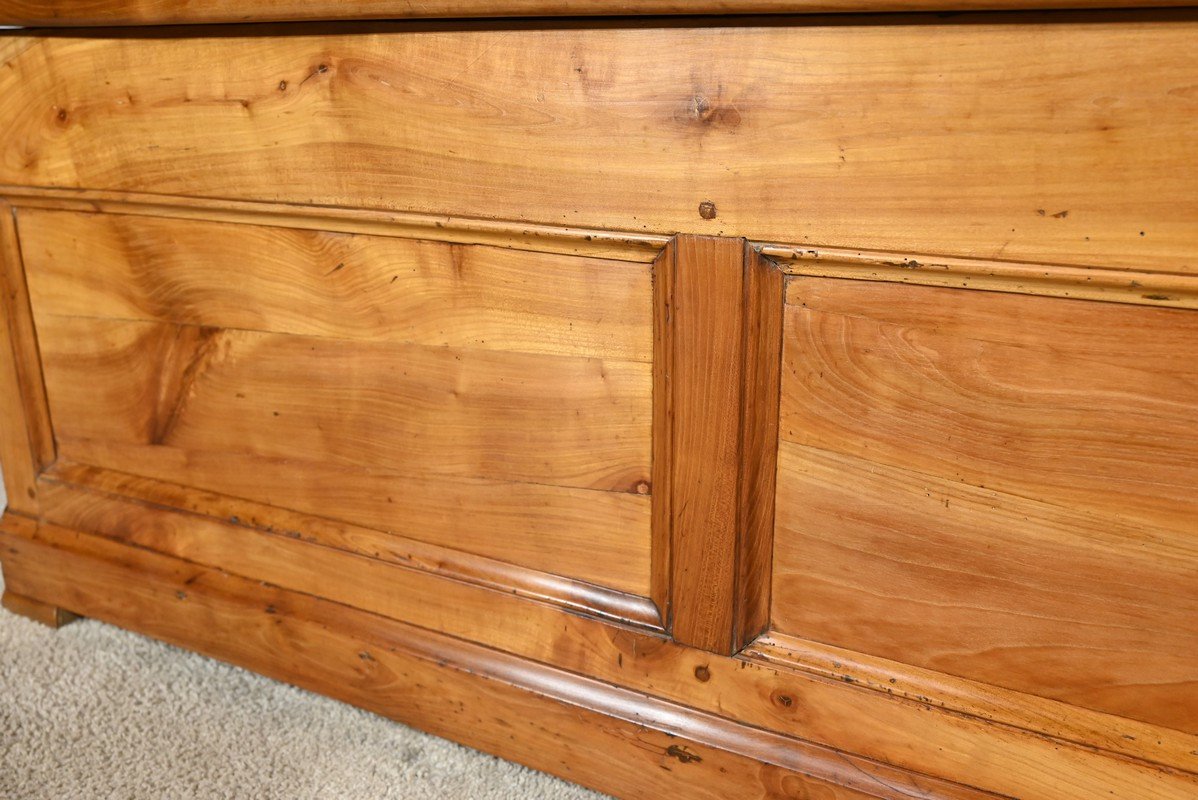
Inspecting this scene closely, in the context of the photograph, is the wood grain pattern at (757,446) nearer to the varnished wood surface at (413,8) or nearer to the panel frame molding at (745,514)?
the panel frame molding at (745,514)

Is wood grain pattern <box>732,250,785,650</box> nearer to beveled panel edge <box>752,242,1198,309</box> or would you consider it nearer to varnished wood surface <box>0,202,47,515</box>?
beveled panel edge <box>752,242,1198,309</box>

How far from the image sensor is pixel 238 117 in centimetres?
77

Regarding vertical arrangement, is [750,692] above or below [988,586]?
below

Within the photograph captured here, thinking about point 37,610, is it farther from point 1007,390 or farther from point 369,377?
point 1007,390

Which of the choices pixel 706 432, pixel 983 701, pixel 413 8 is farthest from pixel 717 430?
pixel 413 8

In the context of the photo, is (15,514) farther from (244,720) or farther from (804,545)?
(804,545)

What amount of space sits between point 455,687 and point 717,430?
0.33 meters

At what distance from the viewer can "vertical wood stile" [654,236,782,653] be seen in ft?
2.06

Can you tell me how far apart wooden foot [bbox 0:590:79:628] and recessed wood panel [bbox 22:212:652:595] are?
189 mm

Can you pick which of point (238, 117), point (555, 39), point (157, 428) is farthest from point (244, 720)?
point (555, 39)

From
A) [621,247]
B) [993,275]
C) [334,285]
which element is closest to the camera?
[993,275]

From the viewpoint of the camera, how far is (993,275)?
0.55 metres

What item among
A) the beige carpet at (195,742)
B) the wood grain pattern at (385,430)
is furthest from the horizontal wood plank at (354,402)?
the beige carpet at (195,742)

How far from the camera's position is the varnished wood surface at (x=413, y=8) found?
0.50 m
